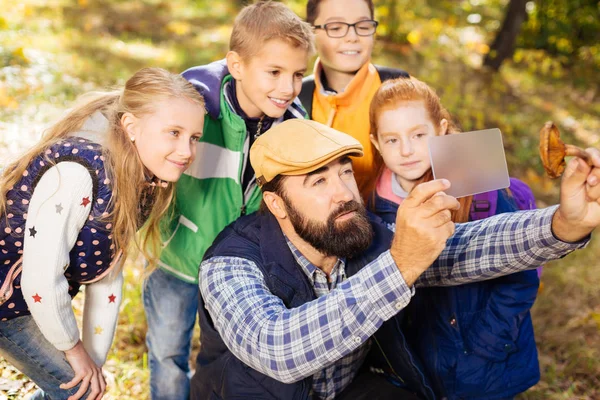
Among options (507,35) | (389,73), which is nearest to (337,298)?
(389,73)

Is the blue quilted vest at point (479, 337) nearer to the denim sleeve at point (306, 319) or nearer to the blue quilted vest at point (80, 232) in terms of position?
the denim sleeve at point (306, 319)

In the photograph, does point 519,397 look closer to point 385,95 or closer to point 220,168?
point 385,95

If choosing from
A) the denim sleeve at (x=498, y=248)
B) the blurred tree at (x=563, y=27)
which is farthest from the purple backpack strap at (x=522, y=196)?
the blurred tree at (x=563, y=27)

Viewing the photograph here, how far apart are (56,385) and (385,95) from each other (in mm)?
1960

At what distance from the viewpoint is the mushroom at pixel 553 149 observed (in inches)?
74.3

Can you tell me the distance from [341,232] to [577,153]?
919 mm

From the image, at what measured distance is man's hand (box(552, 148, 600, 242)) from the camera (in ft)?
6.44

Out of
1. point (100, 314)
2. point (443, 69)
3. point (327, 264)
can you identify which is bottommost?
point (100, 314)

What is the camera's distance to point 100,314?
2.63 meters

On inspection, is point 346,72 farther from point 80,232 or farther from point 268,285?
point 80,232

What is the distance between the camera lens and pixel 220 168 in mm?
2955

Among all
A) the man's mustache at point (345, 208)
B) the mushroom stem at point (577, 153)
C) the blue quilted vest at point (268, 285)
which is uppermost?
the mushroom stem at point (577, 153)

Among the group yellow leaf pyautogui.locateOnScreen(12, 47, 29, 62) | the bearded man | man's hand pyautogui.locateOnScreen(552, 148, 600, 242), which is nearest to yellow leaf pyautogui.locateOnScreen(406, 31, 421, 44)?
yellow leaf pyautogui.locateOnScreen(12, 47, 29, 62)

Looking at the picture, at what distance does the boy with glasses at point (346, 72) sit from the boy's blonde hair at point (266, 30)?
0.36 m
